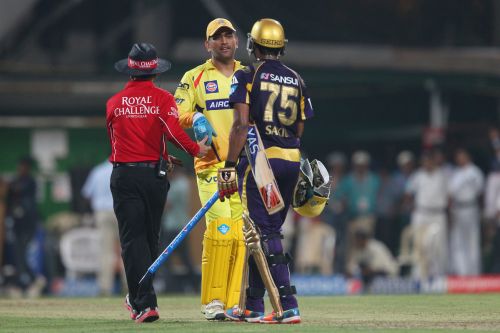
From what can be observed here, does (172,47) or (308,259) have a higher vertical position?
(172,47)

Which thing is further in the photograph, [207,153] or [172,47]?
[172,47]

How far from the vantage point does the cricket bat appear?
9.88 meters

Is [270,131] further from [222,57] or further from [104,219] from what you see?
[104,219]

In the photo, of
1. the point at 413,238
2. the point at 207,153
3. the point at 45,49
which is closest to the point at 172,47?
the point at 45,49

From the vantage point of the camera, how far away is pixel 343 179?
2133 cm

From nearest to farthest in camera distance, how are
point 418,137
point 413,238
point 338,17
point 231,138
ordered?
point 231,138, point 413,238, point 338,17, point 418,137

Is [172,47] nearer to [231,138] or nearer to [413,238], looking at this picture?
[413,238]

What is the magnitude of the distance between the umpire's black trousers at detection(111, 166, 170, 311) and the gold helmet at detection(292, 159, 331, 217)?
1154 mm

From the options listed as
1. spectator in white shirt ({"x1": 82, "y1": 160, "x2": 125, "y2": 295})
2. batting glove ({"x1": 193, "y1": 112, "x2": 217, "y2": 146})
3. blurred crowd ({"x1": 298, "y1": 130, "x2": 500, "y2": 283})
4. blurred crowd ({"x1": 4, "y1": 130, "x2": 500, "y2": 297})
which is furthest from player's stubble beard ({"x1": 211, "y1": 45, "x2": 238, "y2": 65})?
blurred crowd ({"x1": 298, "y1": 130, "x2": 500, "y2": 283})

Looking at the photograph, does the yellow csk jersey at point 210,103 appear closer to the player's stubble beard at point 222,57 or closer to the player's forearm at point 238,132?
the player's stubble beard at point 222,57

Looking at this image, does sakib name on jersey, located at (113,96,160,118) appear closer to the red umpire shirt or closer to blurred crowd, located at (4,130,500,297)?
the red umpire shirt

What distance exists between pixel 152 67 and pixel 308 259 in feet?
35.3

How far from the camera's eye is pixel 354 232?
68.3 feet

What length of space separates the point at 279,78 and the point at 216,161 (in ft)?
4.47
